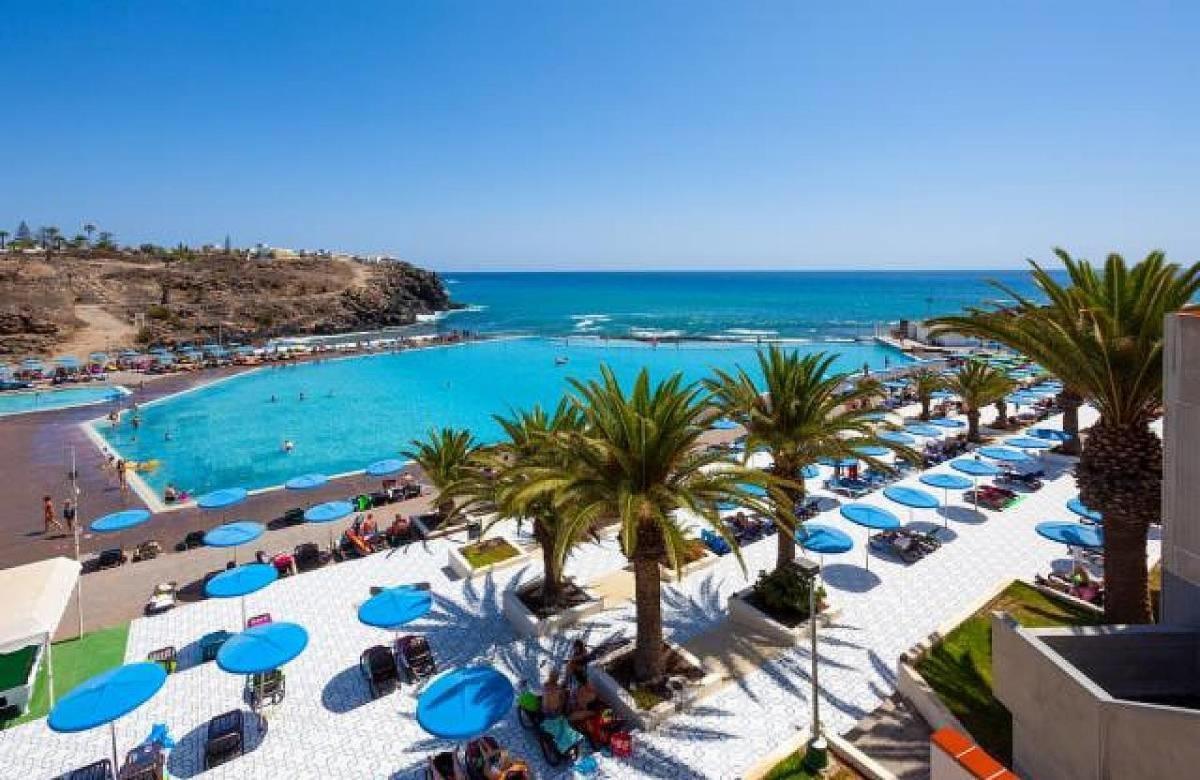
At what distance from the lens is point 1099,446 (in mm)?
9836

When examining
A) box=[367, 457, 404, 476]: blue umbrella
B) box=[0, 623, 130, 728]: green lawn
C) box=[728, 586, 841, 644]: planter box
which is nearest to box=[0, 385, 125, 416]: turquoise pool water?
box=[367, 457, 404, 476]: blue umbrella

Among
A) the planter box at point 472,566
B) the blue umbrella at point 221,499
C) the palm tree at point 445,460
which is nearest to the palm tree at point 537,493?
the planter box at point 472,566

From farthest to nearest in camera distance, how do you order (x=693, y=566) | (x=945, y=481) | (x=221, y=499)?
(x=221, y=499) → (x=945, y=481) → (x=693, y=566)

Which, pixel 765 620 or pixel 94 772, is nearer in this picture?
pixel 94 772

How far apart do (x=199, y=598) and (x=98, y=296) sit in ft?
248

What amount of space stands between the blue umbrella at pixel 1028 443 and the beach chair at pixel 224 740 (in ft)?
80.2

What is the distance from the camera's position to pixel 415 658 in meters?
11.6

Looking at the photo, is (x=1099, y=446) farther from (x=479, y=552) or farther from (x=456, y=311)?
(x=456, y=311)

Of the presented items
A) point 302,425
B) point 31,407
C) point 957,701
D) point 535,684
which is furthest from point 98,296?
point 957,701

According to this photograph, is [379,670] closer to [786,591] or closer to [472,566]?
[472,566]

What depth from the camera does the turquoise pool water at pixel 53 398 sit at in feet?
132

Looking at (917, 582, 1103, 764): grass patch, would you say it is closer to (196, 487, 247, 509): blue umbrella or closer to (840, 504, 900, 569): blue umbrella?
(840, 504, 900, 569): blue umbrella

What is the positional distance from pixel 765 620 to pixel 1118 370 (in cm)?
720

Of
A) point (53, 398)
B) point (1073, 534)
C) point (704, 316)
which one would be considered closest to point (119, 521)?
point (1073, 534)
